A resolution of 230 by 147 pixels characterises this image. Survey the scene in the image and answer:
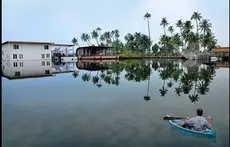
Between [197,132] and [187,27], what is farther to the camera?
[187,27]

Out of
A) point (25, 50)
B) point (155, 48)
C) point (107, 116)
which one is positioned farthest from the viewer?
point (155, 48)

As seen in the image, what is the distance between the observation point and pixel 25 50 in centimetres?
6831

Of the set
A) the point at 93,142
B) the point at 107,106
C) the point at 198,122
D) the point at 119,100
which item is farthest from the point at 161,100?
the point at 93,142

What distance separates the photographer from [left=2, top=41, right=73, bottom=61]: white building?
65438 millimetres

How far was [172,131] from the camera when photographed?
973 cm

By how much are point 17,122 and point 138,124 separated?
5.19 metres

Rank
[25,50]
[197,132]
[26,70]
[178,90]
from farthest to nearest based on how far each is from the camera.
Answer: [25,50], [26,70], [178,90], [197,132]

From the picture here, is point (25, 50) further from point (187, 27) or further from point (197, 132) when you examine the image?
point (197, 132)

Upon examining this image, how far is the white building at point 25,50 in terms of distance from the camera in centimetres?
6544

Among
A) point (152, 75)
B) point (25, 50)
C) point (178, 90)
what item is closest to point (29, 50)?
point (25, 50)

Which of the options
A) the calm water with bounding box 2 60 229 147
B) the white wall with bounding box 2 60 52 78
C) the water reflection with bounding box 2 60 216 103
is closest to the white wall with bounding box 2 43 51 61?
the white wall with bounding box 2 60 52 78

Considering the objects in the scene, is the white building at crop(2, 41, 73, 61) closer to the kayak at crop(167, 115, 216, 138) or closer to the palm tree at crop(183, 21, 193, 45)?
the palm tree at crop(183, 21, 193, 45)

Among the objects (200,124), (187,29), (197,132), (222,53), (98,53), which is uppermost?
(187,29)

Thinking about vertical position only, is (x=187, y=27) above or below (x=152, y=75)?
above
